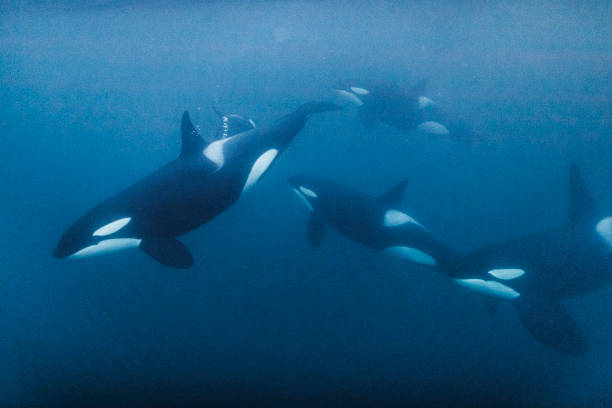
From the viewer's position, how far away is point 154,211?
15.7 feet

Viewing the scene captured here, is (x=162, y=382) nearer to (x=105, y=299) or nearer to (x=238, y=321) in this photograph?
(x=238, y=321)

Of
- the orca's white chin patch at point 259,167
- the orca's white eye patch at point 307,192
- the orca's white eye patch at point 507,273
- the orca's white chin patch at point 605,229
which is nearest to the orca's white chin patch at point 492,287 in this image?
the orca's white eye patch at point 507,273

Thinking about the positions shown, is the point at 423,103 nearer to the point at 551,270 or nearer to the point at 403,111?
the point at 403,111

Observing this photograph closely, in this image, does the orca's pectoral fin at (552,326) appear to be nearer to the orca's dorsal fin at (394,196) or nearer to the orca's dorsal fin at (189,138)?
the orca's dorsal fin at (394,196)

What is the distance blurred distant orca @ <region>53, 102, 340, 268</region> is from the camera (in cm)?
478

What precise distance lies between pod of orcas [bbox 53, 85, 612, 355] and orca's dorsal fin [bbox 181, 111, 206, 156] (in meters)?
0.01

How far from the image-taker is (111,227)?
4.77 m

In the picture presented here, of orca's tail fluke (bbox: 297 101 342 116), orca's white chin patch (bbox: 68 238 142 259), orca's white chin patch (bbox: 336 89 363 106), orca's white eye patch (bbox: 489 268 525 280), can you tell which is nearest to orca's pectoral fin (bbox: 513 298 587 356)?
orca's white eye patch (bbox: 489 268 525 280)

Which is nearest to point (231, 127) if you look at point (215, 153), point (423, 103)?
point (215, 153)

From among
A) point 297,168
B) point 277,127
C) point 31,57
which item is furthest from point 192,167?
point 31,57

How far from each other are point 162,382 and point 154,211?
3012mm

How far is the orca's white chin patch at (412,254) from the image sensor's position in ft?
18.1

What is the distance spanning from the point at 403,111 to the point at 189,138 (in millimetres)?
5933

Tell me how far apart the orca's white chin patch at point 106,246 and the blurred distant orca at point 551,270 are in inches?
186
